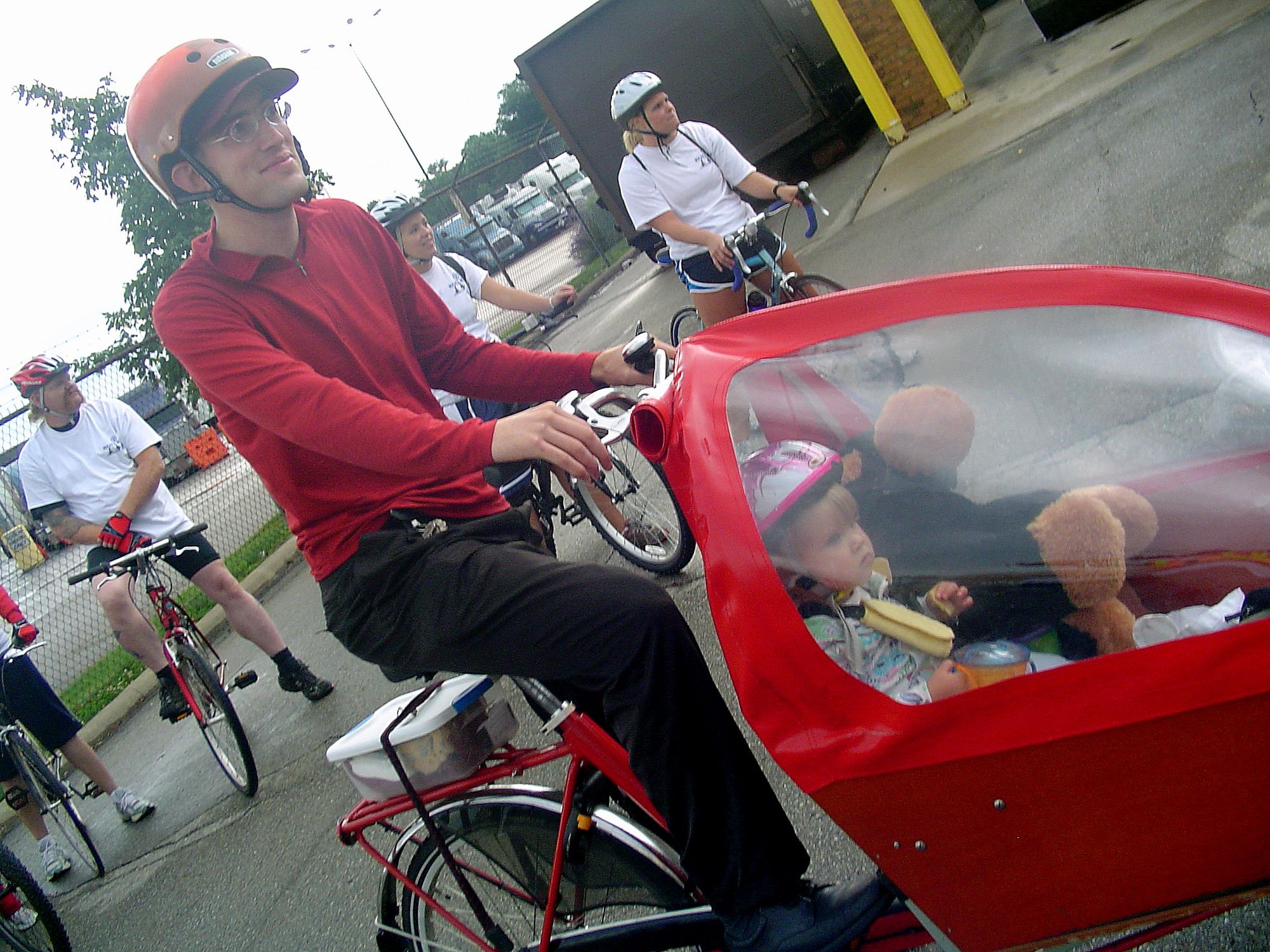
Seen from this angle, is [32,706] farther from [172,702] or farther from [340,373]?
[340,373]

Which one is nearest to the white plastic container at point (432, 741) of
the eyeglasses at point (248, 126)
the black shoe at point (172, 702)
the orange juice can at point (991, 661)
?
the orange juice can at point (991, 661)

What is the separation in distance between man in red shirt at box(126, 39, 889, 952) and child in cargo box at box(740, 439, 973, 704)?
434 mm

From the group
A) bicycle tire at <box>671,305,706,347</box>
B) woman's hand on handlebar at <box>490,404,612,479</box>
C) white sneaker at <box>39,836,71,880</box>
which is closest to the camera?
woman's hand on handlebar at <box>490,404,612,479</box>

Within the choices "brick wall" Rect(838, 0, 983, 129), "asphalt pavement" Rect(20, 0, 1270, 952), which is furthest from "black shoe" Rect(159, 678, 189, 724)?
"brick wall" Rect(838, 0, 983, 129)

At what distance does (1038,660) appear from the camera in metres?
1.31

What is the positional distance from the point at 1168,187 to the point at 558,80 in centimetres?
919

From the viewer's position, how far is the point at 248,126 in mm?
2246

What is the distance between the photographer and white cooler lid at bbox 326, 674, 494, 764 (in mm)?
2127

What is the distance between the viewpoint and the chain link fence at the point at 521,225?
17.5 m

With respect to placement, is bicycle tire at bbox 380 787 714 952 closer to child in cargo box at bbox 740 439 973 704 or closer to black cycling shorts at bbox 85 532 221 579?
child in cargo box at bbox 740 439 973 704

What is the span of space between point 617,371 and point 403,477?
0.59 m

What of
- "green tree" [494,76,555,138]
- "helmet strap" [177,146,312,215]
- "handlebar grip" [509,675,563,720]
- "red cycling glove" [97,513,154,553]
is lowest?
"handlebar grip" [509,675,563,720]

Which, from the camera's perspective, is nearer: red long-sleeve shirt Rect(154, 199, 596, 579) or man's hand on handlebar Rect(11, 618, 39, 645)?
red long-sleeve shirt Rect(154, 199, 596, 579)

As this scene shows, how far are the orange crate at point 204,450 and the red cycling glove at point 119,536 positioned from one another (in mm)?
15413
